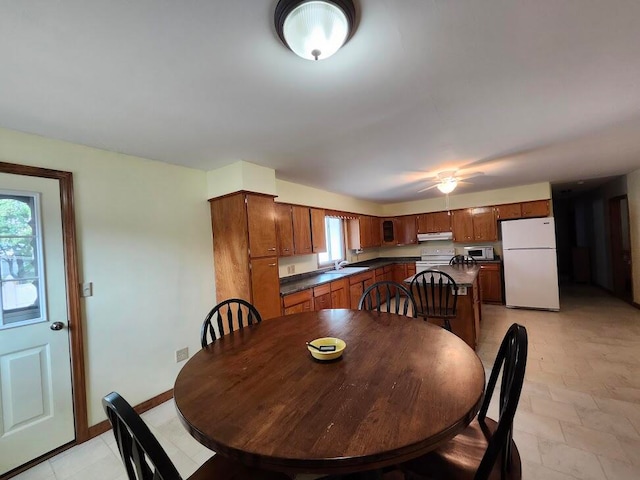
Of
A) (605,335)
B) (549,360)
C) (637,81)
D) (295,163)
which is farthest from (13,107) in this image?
(605,335)

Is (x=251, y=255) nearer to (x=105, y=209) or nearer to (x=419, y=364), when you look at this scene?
(x=105, y=209)

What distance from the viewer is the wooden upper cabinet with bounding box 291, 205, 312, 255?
365 centimetres

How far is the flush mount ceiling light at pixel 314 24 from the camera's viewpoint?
97cm

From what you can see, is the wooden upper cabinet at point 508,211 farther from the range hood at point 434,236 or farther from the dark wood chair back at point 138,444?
the dark wood chair back at point 138,444

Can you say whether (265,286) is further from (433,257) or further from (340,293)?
(433,257)

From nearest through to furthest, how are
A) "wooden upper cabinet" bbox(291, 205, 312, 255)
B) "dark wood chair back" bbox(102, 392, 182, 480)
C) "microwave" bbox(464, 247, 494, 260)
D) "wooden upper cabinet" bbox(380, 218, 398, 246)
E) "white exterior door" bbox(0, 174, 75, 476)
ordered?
"dark wood chair back" bbox(102, 392, 182, 480)
"white exterior door" bbox(0, 174, 75, 476)
"wooden upper cabinet" bbox(291, 205, 312, 255)
"microwave" bbox(464, 247, 494, 260)
"wooden upper cabinet" bbox(380, 218, 398, 246)

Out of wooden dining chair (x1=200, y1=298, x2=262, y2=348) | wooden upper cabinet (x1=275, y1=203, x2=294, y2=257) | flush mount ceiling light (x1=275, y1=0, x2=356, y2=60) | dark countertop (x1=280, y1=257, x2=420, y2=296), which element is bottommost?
dark countertop (x1=280, y1=257, x2=420, y2=296)

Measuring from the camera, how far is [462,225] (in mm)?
5465

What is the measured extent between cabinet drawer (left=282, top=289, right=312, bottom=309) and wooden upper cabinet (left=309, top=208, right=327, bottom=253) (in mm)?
786

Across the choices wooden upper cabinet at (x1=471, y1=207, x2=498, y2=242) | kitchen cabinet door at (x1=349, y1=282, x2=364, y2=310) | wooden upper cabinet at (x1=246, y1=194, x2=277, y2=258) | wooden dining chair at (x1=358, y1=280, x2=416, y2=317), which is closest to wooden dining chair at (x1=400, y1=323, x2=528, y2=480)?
wooden dining chair at (x1=358, y1=280, x2=416, y2=317)

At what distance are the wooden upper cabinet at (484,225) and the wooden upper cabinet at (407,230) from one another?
1.20 meters

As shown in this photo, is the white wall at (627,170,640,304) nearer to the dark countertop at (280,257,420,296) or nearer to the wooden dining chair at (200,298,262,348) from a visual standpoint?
the dark countertop at (280,257,420,296)

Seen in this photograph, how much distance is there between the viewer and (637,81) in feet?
5.27

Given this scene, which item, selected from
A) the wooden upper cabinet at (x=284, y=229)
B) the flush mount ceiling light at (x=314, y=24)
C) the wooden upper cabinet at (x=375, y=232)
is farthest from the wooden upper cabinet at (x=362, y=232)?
the flush mount ceiling light at (x=314, y=24)
